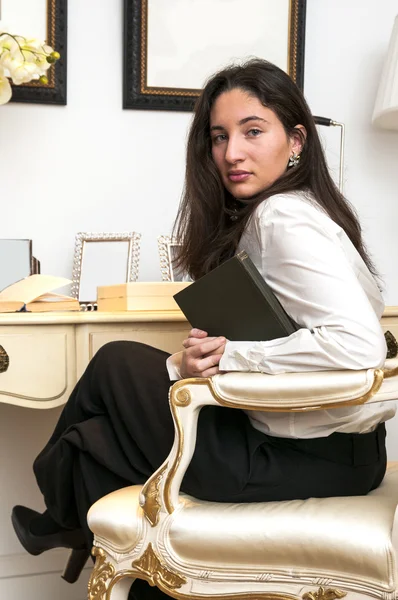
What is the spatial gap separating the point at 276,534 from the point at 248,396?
20cm

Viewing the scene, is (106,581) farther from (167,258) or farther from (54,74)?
(54,74)

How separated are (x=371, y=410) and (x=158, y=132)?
3.88 feet

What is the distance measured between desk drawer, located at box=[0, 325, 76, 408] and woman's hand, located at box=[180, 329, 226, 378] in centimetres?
41

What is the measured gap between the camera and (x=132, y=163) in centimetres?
219

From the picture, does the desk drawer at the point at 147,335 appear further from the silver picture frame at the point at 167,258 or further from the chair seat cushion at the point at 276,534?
the chair seat cushion at the point at 276,534

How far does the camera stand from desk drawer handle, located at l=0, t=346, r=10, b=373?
1.60 m

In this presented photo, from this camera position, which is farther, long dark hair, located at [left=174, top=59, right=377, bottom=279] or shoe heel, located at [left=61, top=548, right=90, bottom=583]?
shoe heel, located at [left=61, top=548, right=90, bottom=583]

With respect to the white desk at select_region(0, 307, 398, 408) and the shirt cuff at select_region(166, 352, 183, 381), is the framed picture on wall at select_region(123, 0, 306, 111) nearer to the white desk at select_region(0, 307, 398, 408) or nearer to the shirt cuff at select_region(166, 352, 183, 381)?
the white desk at select_region(0, 307, 398, 408)

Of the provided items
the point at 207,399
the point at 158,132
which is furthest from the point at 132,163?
the point at 207,399

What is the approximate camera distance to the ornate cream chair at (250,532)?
1.10m

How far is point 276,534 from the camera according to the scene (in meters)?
1.15

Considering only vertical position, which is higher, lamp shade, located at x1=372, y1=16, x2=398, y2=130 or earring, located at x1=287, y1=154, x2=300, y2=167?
lamp shade, located at x1=372, y1=16, x2=398, y2=130

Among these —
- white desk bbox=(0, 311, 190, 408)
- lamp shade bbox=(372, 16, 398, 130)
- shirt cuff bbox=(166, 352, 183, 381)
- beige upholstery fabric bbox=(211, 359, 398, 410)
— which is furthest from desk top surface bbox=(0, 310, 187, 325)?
lamp shade bbox=(372, 16, 398, 130)

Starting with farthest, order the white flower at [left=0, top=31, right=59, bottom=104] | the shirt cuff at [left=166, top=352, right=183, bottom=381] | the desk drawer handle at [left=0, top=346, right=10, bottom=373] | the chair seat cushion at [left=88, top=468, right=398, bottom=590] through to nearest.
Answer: the white flower at [left=0, top=31, right=59, bottom=104] < the desk drawer handle at [left=0, top=346, right=10, bottom=373] < the shirt cuff at [left=166, top=352, right=183, bottom=381] < the chair seat cushion at [left=88, top=468, right=398, bottom=590]
